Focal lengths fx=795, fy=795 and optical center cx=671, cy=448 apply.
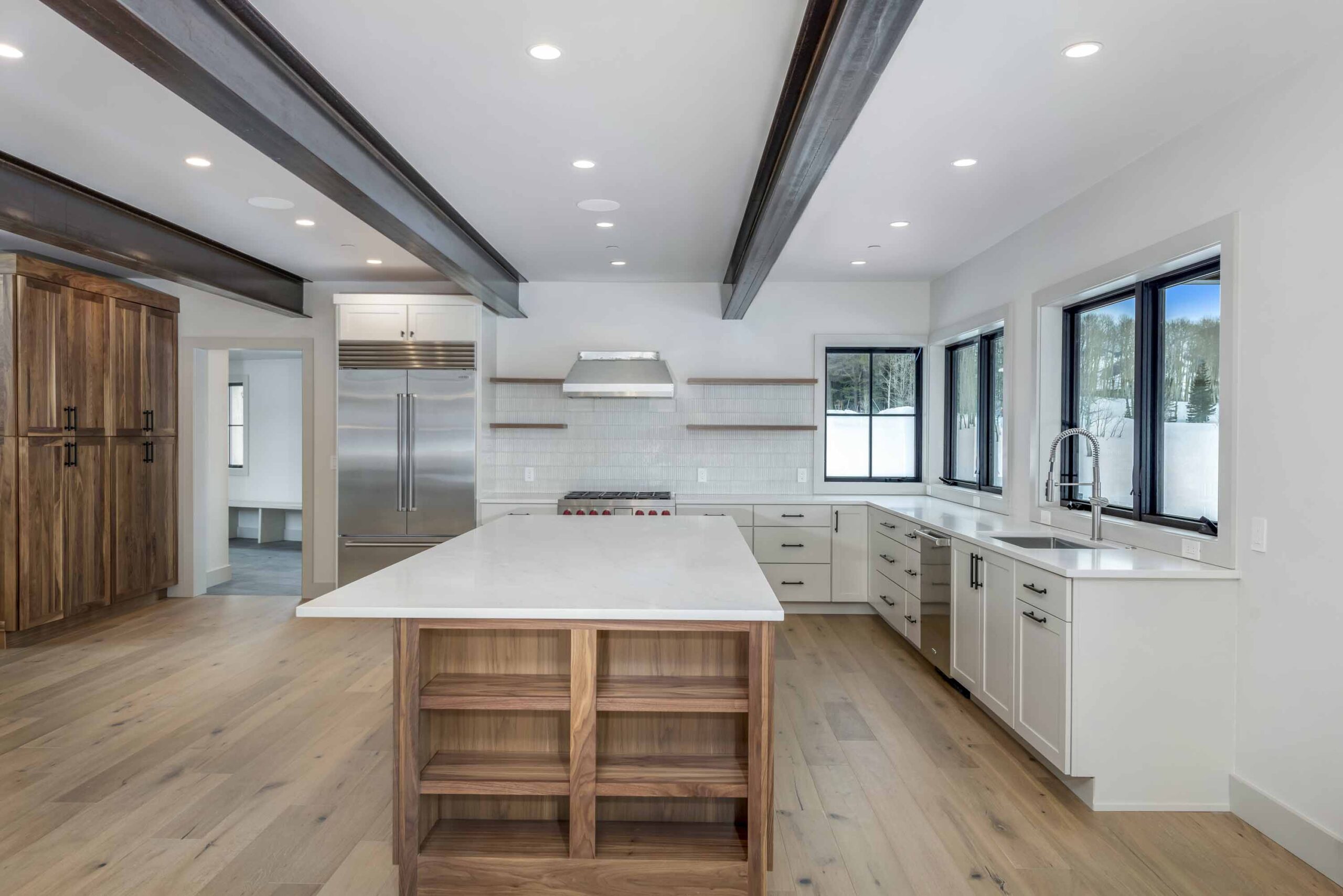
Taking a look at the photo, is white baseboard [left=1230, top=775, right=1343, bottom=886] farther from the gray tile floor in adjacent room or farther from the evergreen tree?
the gray tile floor in adjacent room

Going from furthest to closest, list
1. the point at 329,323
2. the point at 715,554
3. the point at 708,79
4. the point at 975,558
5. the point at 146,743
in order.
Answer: the point at 329,323 < the point at 975,558 < the point at 146,743 < the point at 715,554 < the point at 708,79

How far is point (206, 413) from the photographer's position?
637 cm

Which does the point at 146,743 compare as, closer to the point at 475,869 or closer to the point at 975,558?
the point at 475,869

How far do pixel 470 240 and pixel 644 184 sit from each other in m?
1.36

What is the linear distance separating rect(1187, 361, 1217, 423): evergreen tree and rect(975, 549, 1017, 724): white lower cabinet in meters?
0.92

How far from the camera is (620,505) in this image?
220 inches

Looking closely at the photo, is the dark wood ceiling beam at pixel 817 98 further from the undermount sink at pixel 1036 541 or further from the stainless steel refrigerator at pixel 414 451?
the stainless steel refrigerator at pixel 414 451

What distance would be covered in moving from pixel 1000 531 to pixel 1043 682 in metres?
1.11

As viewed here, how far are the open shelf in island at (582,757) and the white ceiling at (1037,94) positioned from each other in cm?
180

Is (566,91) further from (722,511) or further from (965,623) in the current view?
(722,511)

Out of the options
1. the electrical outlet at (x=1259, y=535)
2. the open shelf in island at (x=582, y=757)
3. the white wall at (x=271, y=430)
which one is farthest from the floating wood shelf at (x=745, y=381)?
the white wall at (x=271, y=430)

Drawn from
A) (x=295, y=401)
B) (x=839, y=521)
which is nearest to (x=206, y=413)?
(x=295, y=401)

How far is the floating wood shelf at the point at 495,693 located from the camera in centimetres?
215

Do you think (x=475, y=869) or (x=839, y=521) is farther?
(x=839, y=521)
